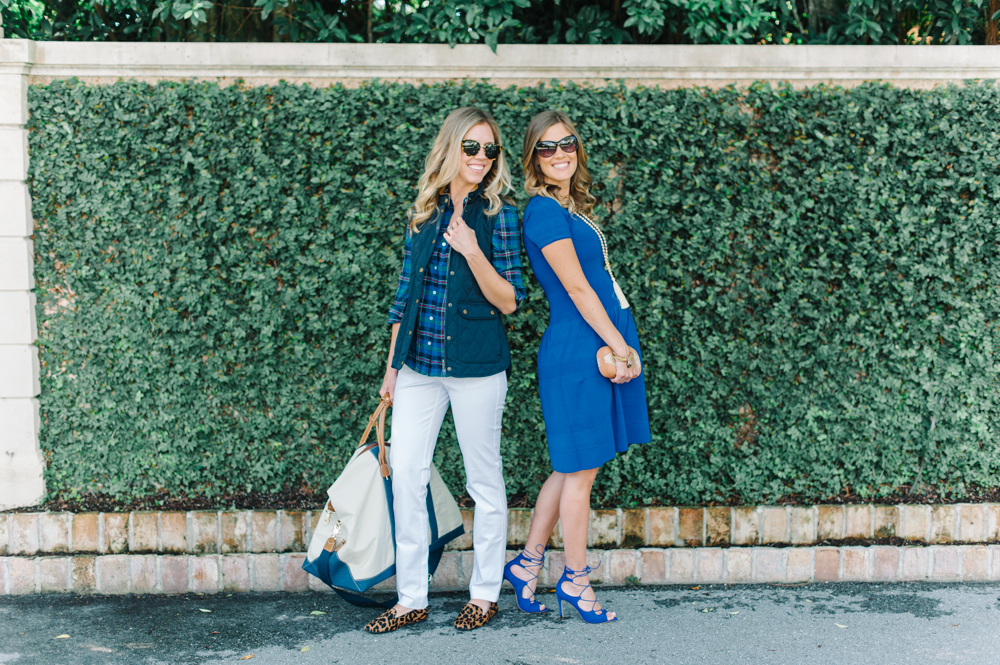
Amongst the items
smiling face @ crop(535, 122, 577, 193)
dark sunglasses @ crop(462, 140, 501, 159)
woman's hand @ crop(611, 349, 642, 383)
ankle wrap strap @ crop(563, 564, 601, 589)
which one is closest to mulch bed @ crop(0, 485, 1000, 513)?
ankle wrap strap @ crop(563, 564, 601, 589)

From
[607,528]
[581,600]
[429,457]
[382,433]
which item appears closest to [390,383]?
[382,433]

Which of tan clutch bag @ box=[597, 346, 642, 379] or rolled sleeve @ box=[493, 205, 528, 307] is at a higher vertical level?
rolled sleeve @ box=[493, 205, 528, 307]

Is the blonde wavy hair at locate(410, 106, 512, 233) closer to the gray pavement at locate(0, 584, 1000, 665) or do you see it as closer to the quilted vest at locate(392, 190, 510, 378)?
the quilted vest at locate(392, 190, 510, 378)

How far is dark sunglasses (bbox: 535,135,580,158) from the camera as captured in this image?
3145mm


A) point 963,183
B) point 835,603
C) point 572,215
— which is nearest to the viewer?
point 572,215

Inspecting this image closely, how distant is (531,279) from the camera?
12.9ft

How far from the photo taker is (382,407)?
339 centimetres

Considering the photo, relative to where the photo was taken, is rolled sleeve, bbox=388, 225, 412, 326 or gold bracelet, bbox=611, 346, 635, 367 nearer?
gold bracelet, bbox=611, 346, 635, 367

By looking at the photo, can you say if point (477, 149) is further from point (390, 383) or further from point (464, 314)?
point (390, 383)

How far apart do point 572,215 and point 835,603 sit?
7.49ft

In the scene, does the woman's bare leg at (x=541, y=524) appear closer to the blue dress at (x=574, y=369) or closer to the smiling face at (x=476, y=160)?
the blue dress at (x=574, y=369)

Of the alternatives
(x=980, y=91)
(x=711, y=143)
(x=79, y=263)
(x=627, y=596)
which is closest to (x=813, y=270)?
(x=711, y=143)

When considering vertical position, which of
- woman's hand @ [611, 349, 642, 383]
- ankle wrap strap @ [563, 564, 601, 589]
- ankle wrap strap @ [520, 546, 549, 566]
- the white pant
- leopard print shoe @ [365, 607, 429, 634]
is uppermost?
woman's hand @ [611, 349, 642, 383]

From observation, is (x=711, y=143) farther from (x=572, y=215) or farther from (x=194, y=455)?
(x=194, y=455)
